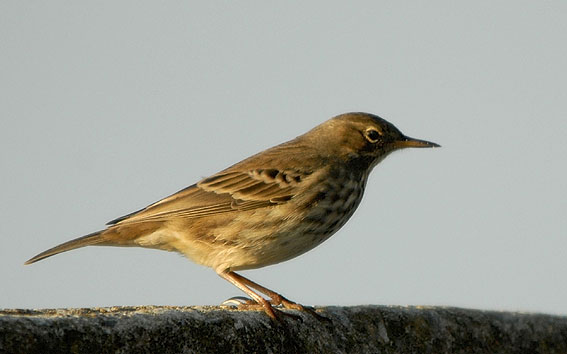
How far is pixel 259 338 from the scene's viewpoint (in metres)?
4.25

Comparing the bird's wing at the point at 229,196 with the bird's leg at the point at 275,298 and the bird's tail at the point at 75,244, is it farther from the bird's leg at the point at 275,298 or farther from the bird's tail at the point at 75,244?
the bird's leg at the point at 275,298

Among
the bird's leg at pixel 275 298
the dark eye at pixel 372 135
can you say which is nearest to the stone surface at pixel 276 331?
the bird's leg at pixel 275 298

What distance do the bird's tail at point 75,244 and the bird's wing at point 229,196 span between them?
0.25 m

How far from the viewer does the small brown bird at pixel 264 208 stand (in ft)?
23.3

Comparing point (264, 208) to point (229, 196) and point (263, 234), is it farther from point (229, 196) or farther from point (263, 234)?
point (229, 196)

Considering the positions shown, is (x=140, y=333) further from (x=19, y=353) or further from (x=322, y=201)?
(x=322, y=201)

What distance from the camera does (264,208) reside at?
24.4 feet

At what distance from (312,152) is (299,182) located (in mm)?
787

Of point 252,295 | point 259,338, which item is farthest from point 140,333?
point 252,295

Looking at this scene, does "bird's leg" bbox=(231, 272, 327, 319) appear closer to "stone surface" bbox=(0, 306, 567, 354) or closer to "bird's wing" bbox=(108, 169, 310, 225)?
"stone surface" bbox=(0, 306, 567, 354)

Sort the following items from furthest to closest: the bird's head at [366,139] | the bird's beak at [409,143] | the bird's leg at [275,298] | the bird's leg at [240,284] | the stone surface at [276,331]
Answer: the bird's beak at [409,143], the bird's head at [366,139], the bird's leg at [240,284], the bird's leg at [275,298], the stone surface at [276,331]

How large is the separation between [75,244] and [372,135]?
126 inches

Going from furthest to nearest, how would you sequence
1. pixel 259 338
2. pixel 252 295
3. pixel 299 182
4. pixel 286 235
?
pixel 299 182, pixel 286 235, pixel 252 295, pixel 259 338

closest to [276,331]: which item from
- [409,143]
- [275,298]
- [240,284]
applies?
[275,298]
